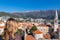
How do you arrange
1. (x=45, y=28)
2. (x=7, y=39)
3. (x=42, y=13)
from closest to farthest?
(x=7, y=39)
(x=45, y=28)
(x=42, y=13)

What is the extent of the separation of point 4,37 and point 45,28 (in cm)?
4013

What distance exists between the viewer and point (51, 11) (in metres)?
183

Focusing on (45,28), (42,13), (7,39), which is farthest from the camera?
(42,13)

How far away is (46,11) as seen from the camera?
183 meters

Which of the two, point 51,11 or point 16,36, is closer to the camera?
point 16,36

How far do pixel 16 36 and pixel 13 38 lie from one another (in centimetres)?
6

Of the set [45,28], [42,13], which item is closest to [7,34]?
[45,28]

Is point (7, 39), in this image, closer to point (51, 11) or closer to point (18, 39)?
point (18, 39)

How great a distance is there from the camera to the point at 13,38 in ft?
7.17

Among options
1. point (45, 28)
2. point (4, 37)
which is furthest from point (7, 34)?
point (45, 28)

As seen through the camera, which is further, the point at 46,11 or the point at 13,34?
the point at 46,11

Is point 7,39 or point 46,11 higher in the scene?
point 46,11

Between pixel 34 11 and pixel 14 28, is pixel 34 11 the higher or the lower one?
the higher one

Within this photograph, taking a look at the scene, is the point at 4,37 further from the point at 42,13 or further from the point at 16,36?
the point at 42,13
